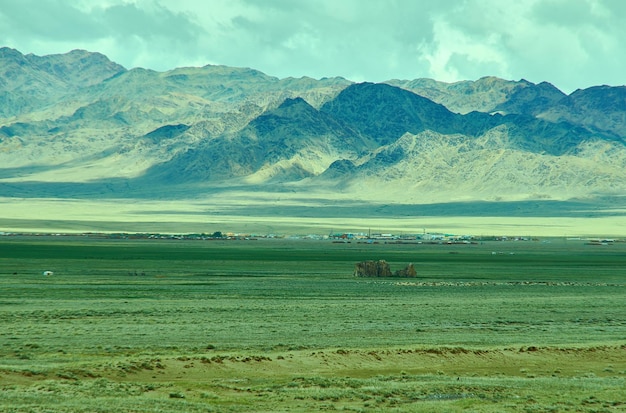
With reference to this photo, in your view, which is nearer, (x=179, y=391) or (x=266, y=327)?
(x=179, y=391)

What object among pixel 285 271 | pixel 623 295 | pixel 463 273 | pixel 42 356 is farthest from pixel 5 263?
pixel 42 356

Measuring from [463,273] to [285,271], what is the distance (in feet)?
47.6

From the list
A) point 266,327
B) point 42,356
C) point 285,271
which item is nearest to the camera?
point 42,356

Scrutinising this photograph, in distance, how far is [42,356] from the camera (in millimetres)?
32562

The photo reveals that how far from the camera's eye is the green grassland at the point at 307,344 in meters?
26.5

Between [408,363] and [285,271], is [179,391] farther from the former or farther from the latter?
[285,271]

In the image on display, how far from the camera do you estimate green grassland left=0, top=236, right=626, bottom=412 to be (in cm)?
2655

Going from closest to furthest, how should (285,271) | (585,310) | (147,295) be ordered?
(585,310)
(147,295)
(285,271)

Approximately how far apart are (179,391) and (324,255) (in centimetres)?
10133

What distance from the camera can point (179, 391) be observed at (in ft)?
87.7

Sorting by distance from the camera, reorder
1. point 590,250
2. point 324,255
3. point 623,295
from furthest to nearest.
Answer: point 590,250
point 324,255
point 623,295

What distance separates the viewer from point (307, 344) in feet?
121

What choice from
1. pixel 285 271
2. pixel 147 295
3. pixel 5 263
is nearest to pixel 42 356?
pixel 147 295

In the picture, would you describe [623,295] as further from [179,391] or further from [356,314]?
[179,391]
